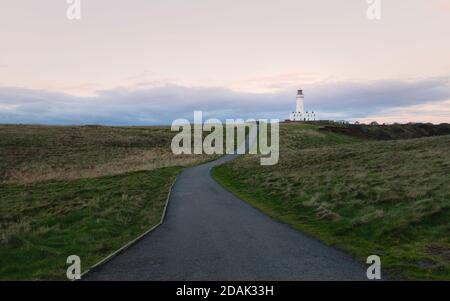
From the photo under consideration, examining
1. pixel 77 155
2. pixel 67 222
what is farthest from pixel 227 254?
pixel 77 155

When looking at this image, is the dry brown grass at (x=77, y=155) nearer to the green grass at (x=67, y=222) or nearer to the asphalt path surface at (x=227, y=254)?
the green grass at (x=67, y=222)

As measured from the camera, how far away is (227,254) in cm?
1250

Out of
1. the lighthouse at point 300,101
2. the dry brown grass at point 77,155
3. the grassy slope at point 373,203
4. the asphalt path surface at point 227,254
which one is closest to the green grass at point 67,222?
the asphalt path surface at point 227,254

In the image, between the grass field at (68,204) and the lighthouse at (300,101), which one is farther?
the lighthouse at (300,101)

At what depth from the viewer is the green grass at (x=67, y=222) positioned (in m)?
12.6

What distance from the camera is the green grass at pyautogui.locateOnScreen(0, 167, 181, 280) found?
41.3ft

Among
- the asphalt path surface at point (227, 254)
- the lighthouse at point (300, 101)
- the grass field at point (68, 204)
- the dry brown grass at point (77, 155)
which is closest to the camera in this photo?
the asphalt path surface at point (227, 254)

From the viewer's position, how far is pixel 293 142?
77750mm

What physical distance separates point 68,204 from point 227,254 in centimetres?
1501

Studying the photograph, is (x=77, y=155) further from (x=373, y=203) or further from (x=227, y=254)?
(x=227, y=254)

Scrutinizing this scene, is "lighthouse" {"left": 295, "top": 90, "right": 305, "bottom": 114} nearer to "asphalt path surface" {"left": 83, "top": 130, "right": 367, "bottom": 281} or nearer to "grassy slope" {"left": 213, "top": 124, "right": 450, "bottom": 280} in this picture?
"grassy slope" {"left": 213, "top": 124, "right": 450, "bottom": 280}

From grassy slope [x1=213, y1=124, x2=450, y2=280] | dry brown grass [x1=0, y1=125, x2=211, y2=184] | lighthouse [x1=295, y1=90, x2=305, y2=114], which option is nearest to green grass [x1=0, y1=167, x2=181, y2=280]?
grassy slope [x1=213, y1=124, x2=450, y2=280]
